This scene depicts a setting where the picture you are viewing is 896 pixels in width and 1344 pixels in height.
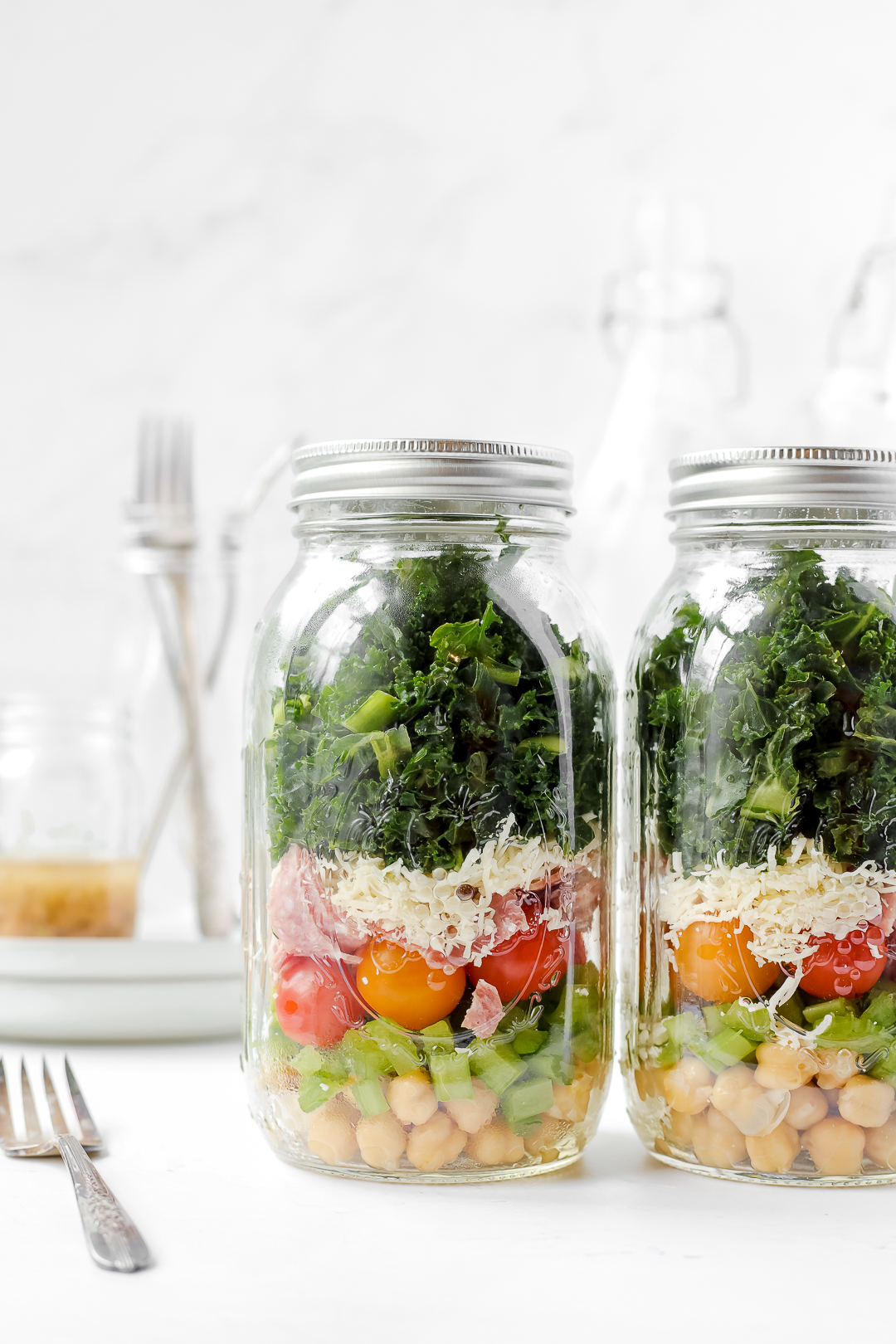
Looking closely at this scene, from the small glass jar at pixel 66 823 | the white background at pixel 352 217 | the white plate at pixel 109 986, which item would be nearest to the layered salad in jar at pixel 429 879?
the white plate at pixel 109 986

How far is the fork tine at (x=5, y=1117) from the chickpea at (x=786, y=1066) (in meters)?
0.39

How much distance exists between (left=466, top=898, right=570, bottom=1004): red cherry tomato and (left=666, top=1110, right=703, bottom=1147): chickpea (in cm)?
10

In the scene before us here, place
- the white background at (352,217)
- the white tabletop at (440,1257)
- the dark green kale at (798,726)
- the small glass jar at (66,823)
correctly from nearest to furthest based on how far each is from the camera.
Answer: the white tabletop at (440,1257) → the dark green kale at (798,726) → the small glass jar at (66,823) → the white background at (352,217)

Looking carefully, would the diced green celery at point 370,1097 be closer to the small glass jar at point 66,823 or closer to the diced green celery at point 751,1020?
the diced green celery at point 751,1020

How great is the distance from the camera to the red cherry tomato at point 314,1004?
0.65 meters

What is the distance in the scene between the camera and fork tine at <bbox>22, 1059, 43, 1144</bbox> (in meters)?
0.72

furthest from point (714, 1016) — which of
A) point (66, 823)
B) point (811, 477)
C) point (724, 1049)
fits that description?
point (66, 823)

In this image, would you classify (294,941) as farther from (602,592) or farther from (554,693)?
(602,592)

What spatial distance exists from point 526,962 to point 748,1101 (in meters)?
0.13

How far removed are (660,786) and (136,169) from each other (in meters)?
1.03

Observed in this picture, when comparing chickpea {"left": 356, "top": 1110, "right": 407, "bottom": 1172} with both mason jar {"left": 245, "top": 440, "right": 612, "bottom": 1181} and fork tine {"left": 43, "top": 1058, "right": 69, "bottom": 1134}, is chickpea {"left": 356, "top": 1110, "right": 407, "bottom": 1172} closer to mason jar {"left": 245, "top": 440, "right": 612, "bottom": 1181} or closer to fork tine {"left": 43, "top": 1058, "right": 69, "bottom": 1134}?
mason jar {"left": 245, "top": 440, "right": 612, "bottom": 1181}

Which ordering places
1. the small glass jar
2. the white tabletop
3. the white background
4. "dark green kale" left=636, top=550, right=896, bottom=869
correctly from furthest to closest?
the white background, the small glass jar, "dark green kale" left=636, top=550, right=896, bottom=869, the white tabletop

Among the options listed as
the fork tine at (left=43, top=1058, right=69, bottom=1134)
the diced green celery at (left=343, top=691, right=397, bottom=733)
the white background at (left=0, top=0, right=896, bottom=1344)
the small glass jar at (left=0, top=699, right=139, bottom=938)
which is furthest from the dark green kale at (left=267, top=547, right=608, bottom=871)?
the white background at (left=0, top=0, right=896, bottom=1344)

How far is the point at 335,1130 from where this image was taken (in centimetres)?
65
